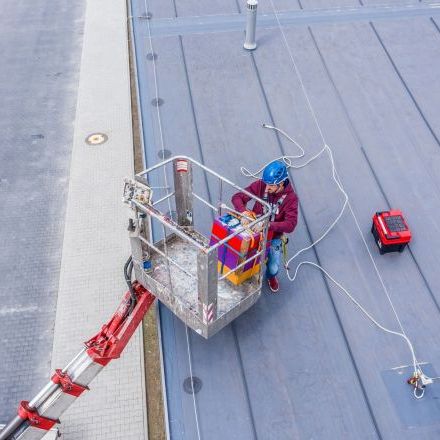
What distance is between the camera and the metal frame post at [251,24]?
27.1 feet

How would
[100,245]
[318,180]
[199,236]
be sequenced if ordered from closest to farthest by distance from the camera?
[199,236], [100,245], [318,180]

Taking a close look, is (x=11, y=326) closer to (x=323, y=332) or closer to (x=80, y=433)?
(x=80, y=433)

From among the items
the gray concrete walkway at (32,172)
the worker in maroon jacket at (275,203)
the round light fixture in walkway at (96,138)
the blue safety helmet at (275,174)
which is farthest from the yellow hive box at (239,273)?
the round light fixture in walkway at (96,138)

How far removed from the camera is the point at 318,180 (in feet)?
22.5

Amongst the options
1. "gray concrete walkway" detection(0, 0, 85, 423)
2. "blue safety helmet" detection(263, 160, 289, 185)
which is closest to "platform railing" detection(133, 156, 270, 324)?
"blue safety helmet" detection(263, 160, 289, 185)

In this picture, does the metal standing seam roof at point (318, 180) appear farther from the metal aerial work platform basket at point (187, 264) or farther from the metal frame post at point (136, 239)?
the metal frame post at point (136, 239)

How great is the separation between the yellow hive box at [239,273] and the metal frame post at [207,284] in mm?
501

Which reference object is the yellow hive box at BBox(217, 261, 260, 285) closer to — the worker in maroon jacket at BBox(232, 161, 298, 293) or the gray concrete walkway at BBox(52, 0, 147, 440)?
the worker in maroon jacket at BBox(232, 161, 298, 293)

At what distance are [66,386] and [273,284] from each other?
2386 mm

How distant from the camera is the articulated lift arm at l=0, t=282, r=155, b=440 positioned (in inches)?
161

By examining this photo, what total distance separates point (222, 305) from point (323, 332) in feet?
4.10

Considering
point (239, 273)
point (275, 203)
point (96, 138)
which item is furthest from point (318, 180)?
point (96, 138)

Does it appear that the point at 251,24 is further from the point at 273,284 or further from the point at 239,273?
the point at 239,273

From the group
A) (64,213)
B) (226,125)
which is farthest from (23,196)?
(226,125)
